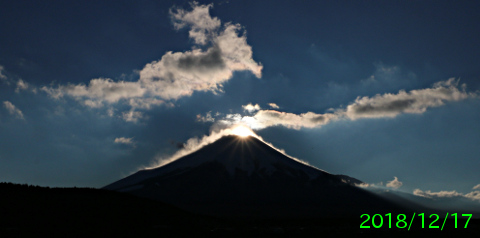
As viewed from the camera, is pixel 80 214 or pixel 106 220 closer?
pixel 106 220

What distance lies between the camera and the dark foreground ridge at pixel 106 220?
2030 inches

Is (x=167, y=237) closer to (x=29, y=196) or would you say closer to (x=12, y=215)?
(x=12, y=215)

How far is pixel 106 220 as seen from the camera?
60531 mm

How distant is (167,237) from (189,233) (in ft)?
17.6

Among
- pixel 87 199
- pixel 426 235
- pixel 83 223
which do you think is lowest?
pixel 426 235

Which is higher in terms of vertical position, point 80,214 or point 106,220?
point 80,214

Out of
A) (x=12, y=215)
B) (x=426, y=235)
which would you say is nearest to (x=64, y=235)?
(x=12, y=215)

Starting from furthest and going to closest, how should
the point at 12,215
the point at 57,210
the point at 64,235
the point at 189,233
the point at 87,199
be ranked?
the point at 87,199, the point at 57,210, the point at 12,215, the point at 189,233, the point at 64,235

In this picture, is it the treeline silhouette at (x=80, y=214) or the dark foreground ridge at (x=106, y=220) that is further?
the treeline silhouette at (x=80, y=214)

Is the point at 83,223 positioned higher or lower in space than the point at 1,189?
lower

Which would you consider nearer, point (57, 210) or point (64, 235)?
point (64, 235)

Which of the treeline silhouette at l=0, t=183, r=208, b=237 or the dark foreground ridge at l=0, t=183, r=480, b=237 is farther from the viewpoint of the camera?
the treeline silhouette at l=0, t=183, r=208, b=237

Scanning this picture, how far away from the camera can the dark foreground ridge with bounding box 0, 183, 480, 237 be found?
169ft

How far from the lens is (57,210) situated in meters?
61.2
